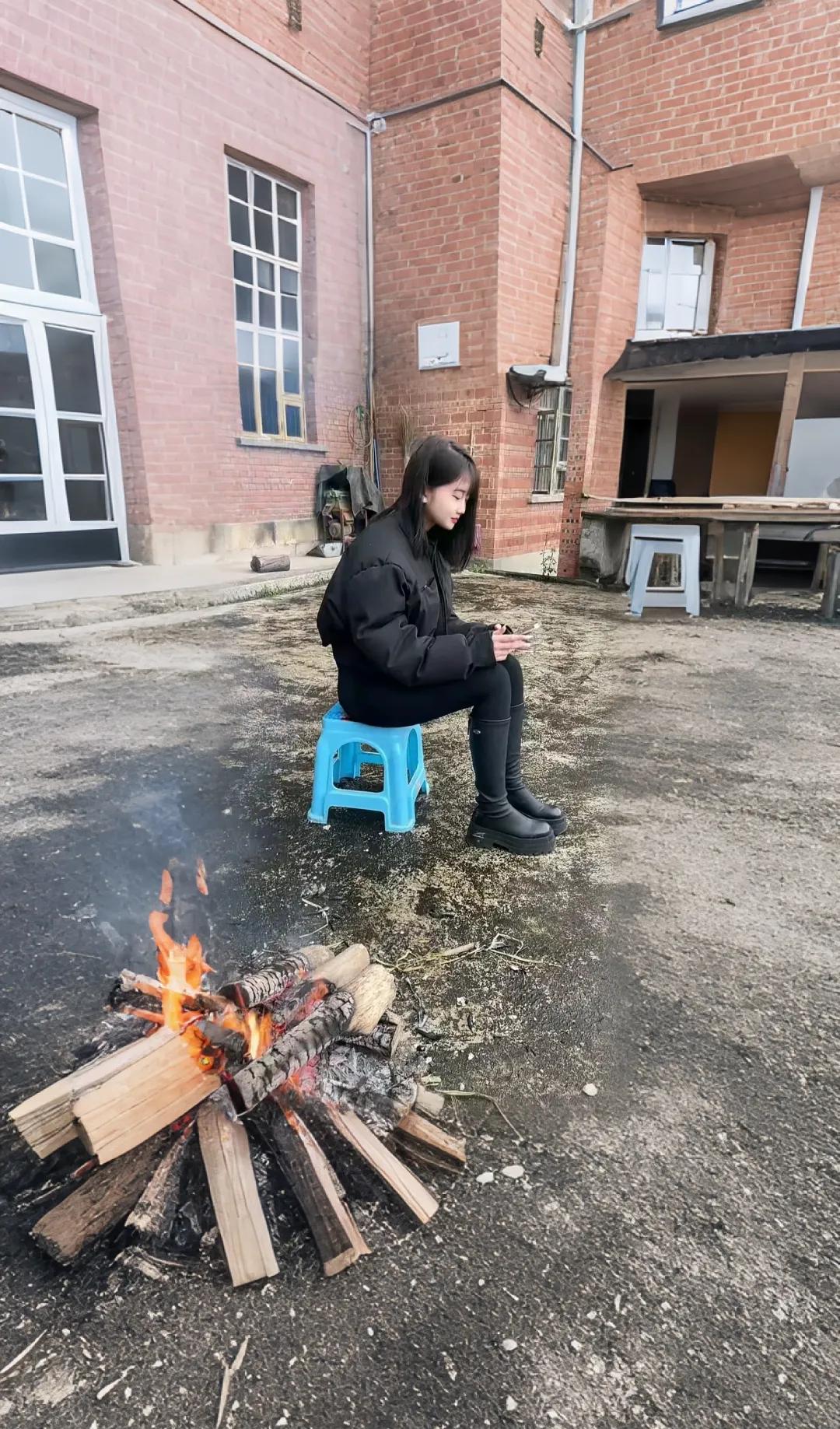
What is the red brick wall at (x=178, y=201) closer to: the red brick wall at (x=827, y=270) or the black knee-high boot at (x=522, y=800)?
the red brick wall at (x=827, y=270)

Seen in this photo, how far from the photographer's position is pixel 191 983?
71.1 inches

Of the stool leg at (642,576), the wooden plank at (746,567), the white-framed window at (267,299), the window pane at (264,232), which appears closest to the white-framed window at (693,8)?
the white-framed window at (267,299)

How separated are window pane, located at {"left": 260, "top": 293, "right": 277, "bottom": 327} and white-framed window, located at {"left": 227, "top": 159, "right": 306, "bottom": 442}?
0.03 ft

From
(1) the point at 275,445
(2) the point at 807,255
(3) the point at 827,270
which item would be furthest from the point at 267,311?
(3) the point at 827,270

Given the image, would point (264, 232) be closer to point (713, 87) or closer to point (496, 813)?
point (713, 87)

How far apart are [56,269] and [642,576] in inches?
268

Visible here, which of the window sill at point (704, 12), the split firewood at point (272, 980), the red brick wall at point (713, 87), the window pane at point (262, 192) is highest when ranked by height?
the window sill at point (704, 12)

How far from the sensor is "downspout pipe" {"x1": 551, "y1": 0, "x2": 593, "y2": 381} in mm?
10156

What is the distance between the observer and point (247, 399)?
9656 mm

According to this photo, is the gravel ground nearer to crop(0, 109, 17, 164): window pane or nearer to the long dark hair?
the long dark hair

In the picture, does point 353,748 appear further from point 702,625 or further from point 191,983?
point 702,625

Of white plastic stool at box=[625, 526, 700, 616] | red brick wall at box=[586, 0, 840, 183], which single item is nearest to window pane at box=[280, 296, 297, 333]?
red brick wall at box=[586, 0, 840, 183]

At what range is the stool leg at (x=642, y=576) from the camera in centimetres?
771

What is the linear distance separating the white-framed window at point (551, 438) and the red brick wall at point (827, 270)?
3514 millimetres
